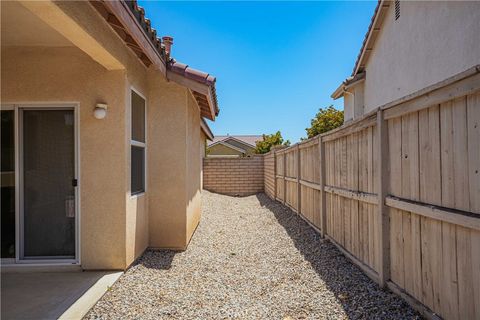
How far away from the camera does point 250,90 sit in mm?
24797

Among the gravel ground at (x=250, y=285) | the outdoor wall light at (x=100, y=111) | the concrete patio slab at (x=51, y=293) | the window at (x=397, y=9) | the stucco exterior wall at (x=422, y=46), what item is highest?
the window at (x=397, y=9)

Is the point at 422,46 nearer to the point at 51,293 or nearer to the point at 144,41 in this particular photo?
the point at 144,41

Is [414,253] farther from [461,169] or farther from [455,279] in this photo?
[461,169]

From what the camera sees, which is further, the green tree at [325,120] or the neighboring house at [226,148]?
the neighboring house at [226,148]

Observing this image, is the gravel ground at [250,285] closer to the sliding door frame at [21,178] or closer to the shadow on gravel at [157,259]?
the shadow on gravel at [157,259]

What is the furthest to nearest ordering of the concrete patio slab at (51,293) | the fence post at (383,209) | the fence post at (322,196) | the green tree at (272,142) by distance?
the green tree at (272,142), the fence post at (322,196), the fence post at (383,209), the concrete patio slab at (51,293)

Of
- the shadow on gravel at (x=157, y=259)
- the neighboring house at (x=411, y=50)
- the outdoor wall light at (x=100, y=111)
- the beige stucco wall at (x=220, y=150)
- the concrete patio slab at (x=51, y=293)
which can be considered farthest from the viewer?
the beige stucco wall at (x=220, y=150)

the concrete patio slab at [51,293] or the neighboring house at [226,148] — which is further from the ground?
the neighboring house at [226,148]

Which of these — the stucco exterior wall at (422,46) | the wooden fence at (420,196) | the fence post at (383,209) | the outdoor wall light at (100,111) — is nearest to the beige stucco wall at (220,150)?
the stucco exterior wall at (422,46)

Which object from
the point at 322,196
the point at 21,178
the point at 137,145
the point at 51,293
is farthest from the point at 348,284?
the point at 21,178

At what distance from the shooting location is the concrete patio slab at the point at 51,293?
136 inches

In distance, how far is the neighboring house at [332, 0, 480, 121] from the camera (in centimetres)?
552

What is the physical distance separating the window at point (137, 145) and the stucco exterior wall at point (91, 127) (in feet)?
1.64

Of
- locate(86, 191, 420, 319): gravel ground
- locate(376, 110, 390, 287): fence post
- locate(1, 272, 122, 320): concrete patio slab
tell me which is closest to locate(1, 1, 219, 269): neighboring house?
locate(1, 272, 122, 320): concrete patio slab
